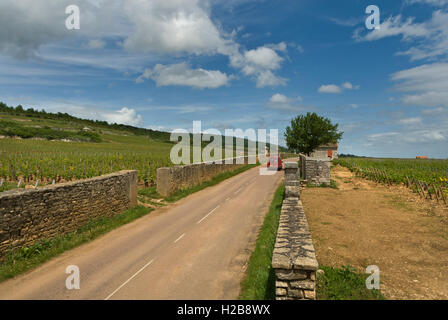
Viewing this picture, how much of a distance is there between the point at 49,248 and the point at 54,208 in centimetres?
129

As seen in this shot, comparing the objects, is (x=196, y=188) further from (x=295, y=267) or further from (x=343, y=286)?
(x=295, y=267)

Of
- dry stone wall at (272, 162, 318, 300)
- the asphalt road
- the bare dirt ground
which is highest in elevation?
dry stone wall at (272, 162, 318, 300)

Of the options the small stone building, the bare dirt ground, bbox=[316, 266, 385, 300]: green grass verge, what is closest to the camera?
bbox=[316, 266, 385, 300]: green grass verge

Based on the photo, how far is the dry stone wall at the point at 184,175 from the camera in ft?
55.7

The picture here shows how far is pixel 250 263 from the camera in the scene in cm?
730

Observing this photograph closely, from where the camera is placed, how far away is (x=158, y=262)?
7.45 m

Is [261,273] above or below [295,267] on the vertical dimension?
below

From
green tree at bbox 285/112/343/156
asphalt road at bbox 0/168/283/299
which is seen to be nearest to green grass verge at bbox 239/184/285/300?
asphalt road at bbox 0/168/283/299

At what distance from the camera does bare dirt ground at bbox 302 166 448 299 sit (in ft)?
19.2

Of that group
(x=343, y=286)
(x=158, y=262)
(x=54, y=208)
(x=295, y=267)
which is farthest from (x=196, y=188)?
(x=295, y=267)

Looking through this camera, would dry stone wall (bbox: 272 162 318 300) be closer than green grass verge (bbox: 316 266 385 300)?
Yes

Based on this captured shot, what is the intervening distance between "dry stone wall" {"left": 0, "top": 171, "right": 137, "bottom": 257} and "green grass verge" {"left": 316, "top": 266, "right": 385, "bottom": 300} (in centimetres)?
806

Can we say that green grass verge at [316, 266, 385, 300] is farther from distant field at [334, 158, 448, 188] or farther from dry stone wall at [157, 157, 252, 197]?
distant field at [334, 158, 448, 188]
